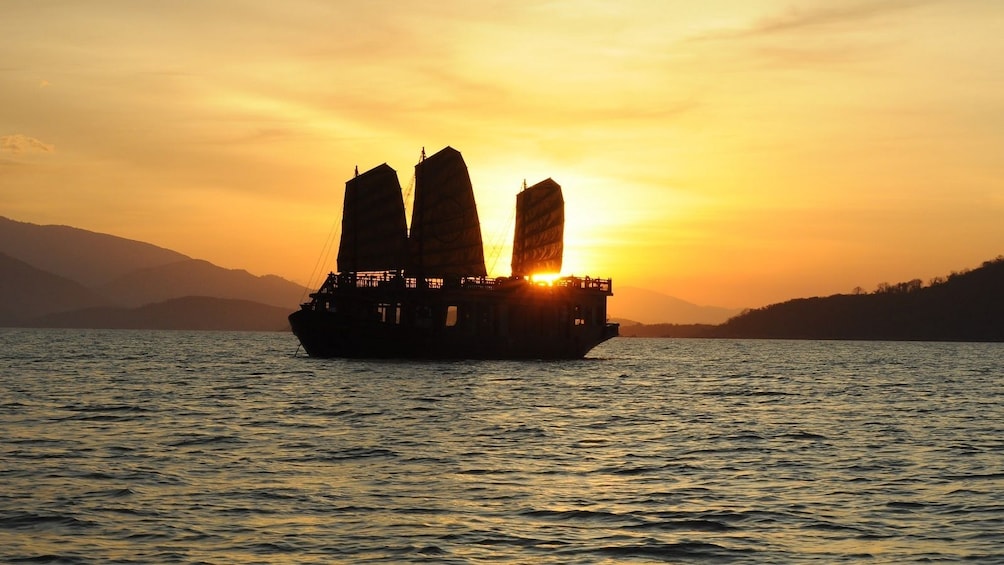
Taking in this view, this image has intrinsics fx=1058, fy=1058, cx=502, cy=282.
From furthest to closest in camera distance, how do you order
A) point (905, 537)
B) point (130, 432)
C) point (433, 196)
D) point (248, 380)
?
1. point (433, 196)
2. point (248, 380)
3. point (130, 432)
4. point (905, 537)

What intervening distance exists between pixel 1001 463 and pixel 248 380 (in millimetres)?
42812

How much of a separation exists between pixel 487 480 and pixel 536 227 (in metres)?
76.8

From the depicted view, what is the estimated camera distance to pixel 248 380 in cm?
5988

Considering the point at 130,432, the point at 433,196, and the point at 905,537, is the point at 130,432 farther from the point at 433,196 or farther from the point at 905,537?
the point at 433,196

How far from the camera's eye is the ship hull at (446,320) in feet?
259

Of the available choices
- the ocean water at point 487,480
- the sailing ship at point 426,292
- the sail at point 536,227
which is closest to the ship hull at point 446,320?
the sailing ship at point 426,292

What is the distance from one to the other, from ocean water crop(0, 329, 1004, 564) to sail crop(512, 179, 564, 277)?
52.5m

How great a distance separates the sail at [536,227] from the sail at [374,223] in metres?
17.1

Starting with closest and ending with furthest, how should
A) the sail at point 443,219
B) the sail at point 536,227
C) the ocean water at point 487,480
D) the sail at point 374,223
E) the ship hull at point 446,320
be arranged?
1. the ocean water at point 487,480
2. the ship hull at point 446,320
3. the sail at point 374,223
4. the sail at point 443,219
5. the sail at point 536,227

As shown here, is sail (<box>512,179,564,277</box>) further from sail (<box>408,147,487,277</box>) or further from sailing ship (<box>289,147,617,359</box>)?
sail (<box>408,147,487,277</box>)

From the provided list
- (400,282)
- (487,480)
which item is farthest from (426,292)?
(487,480)

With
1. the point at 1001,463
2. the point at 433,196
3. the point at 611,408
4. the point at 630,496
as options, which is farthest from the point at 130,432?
the point at 433,196

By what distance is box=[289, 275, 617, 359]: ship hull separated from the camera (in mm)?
78938

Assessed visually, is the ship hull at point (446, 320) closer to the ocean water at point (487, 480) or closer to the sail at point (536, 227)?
the sail at point (536, 227)
